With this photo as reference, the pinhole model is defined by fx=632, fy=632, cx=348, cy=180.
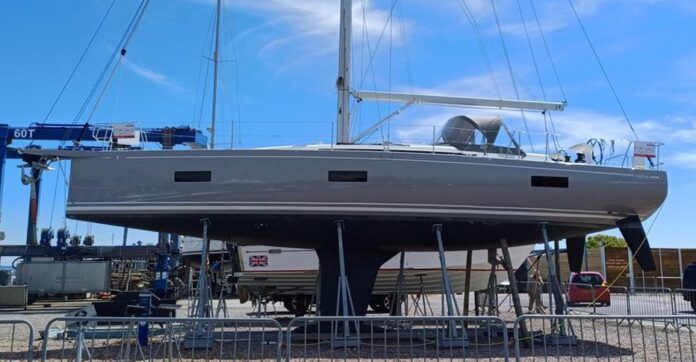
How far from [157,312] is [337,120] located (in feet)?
16.8

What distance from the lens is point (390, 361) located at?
27.3 ft

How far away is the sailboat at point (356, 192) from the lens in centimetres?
987

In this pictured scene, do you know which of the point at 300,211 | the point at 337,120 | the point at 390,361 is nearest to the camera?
the point at 390,361

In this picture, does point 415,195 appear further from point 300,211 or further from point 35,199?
point 35,199

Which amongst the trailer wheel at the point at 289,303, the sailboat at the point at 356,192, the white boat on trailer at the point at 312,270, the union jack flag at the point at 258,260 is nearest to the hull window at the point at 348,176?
the sailboat at the point at 356,192

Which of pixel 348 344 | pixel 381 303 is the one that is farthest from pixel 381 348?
pixel 381 303

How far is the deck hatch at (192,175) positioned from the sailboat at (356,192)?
16 mm

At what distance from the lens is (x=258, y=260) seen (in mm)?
15242

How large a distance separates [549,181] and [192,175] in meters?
5.70

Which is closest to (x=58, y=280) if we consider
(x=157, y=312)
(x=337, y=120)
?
(x=157, y=312)

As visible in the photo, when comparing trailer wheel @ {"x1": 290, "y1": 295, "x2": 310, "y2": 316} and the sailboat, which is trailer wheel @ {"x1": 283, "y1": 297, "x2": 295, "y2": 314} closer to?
trailer wheel @ {"x1": 290, "y1": 295, "x2": 310, "y2": 316}

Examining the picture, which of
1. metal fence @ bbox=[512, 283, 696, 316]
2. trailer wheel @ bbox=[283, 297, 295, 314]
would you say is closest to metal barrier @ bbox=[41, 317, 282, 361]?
trailer wheel @ bbox=[283, 297, 295, 314]

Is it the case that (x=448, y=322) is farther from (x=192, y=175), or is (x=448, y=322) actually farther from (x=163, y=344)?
(x=192, y=175)

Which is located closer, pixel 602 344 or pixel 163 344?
pixel 163 344
